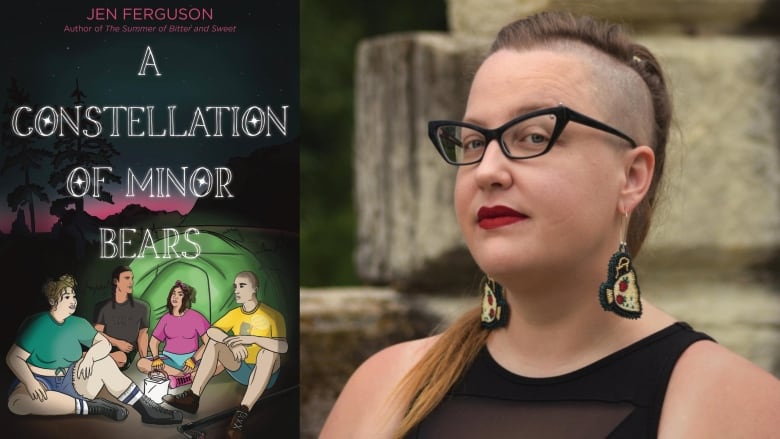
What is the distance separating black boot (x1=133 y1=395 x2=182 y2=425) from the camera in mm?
2238

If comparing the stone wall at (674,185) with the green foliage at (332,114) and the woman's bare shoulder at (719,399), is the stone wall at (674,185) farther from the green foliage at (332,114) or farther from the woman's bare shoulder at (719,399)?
the green foliage at (332,114)

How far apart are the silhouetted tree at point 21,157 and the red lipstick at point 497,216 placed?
76 cm

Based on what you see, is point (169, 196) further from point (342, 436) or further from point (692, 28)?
point (692, 28)

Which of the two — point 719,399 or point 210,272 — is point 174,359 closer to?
point 210,272

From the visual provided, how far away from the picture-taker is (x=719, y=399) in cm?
200

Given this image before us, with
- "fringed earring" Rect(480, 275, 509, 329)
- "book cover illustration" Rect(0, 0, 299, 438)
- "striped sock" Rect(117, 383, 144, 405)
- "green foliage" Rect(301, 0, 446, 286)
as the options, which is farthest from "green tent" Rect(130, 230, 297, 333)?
"green foliage" Rect(301, 0, 446, 286)

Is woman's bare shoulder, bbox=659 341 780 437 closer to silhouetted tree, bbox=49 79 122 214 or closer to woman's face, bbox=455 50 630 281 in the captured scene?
woman's face, bbox=455 50 630 281

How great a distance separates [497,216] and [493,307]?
26cm

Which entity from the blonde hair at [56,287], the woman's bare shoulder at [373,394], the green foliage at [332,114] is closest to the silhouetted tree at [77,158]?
the blonde hair at [56,287]

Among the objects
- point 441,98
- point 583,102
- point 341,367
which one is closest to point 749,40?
point 441,98

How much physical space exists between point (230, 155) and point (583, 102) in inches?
24.6

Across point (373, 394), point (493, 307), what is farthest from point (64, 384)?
point (493, 307)

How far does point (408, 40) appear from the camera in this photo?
112 inches

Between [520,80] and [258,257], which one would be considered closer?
[520,80]
